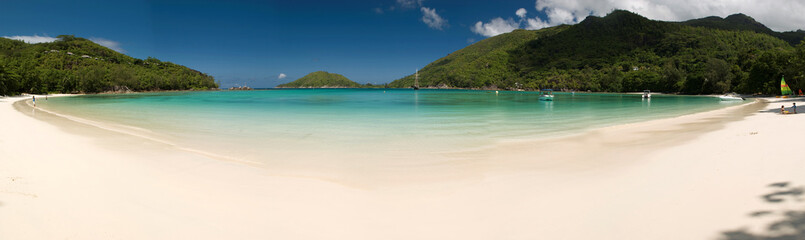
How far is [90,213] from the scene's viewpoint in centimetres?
423

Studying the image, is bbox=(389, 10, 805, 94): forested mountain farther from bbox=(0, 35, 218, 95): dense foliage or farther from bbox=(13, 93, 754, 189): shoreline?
bbox=(0, 35, 218, 95): dense foliage

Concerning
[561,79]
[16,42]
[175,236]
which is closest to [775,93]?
[175,236]

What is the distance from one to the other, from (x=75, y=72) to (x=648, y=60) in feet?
653

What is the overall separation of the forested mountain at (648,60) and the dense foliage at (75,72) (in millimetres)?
119627

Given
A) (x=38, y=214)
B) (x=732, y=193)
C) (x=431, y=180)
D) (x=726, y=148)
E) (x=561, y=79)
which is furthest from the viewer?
(x=561, y=79)

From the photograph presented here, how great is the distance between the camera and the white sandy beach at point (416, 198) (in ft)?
12.4

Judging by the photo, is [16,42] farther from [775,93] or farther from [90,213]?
[775,93]

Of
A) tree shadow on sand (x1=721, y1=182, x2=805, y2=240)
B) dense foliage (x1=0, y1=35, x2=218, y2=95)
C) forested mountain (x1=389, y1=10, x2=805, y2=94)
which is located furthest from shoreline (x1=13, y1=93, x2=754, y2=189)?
dense foliage (x1=0, y1=35, x2=218, y2=95)

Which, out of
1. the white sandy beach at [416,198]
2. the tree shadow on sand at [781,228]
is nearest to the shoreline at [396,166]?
the white sandy beach at [416,198]

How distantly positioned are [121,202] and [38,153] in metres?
6.31

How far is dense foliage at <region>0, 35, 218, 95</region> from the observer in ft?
212

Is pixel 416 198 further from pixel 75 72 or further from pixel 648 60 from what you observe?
pixel 648 60

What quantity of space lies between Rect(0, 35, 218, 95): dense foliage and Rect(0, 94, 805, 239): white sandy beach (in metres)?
70.4

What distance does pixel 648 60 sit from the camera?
141 meters
